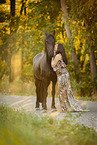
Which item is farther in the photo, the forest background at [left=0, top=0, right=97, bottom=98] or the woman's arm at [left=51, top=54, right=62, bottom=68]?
the forest background at [left=0, top=0, right=97, bottom=98]

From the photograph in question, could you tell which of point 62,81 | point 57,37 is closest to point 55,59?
point 62,81

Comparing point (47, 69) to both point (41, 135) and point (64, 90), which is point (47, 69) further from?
point (41, 135)

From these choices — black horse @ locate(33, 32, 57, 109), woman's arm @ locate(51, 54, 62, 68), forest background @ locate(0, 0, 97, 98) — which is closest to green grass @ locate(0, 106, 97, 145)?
black horse @ locate(33, 32, 57, 109)

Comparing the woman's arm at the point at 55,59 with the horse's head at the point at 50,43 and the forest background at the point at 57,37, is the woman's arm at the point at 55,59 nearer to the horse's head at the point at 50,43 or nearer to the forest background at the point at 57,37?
the horse's head at the point at 50,43

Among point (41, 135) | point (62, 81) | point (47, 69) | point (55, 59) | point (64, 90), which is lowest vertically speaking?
point (41, 135)

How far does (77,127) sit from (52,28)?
47.2ft

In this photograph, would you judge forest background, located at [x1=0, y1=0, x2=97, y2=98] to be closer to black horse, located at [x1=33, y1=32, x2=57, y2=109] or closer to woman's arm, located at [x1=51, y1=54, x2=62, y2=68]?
black horse, located at [x1=33, y1=32, x2=57, y2=109]

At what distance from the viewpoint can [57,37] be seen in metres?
21.6

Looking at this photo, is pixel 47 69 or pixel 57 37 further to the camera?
pixel 57 37

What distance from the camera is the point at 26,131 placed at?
3.82 m

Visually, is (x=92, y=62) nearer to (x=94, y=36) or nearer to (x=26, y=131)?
(x=94, y=36)

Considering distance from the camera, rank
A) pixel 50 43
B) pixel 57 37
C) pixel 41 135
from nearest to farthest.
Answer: pixel 41 135 → pixel 50 43 → pixel 57 37

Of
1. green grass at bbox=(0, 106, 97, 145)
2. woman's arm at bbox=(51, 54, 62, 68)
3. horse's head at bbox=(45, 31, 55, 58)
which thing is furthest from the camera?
woman's arm at bbox=(51, 54, 62, 68)

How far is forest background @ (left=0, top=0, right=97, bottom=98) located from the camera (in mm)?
15480
